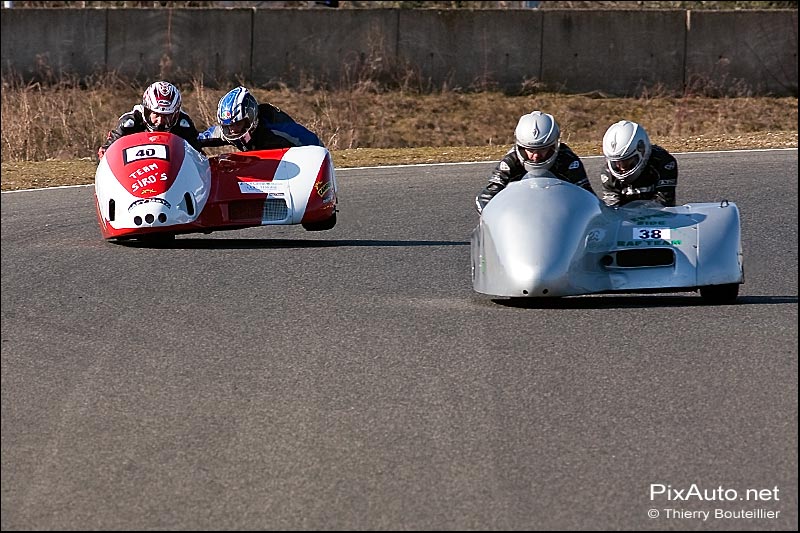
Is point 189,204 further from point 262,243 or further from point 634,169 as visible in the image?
point 634,169

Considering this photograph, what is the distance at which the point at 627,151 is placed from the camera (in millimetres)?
8422

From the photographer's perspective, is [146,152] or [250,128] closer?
[146,152]

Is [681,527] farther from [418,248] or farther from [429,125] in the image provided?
[429,125]

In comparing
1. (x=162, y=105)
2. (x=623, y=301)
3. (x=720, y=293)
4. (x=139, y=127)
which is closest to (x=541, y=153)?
(x=623, y=301)

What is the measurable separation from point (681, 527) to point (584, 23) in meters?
16.4

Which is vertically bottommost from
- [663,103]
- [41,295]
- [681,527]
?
[681,527]

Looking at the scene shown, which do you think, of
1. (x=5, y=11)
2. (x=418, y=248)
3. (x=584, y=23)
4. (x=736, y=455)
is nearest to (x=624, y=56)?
(x=584, y=23)

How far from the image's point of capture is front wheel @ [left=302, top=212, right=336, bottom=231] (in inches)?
412

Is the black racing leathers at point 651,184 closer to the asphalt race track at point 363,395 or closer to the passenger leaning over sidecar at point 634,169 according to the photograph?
the passenger leaning over sidecar at point 634,169

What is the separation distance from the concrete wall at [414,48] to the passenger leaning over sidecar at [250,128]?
32.8 feet

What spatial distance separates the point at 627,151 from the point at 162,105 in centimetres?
357

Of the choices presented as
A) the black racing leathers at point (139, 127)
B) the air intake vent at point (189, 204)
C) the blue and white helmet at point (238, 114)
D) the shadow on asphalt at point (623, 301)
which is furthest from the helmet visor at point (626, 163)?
the black racing leathers at point (139, 127)

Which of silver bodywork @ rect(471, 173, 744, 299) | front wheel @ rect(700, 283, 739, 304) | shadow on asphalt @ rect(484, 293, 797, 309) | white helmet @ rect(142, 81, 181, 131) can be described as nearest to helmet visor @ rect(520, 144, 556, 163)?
silver bodywork @ rect(471, 173, 744, 299)

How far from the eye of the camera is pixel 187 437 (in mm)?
5492
